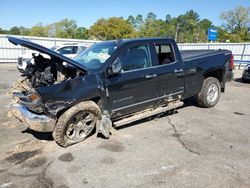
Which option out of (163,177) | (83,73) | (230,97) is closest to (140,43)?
(83,73)

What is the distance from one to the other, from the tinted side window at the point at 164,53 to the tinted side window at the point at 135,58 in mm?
340

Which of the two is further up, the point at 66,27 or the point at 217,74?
the point at 66,27

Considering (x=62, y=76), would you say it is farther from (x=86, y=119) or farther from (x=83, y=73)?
(x=86, y=119)

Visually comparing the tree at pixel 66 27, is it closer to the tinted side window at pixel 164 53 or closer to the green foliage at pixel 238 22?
the green foliage at pixel 238 22

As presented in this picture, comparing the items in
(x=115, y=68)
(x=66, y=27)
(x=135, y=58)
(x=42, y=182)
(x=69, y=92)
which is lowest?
(x=42, y=182)

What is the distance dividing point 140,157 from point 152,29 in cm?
8327

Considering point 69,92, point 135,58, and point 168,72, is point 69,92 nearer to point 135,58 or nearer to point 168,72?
point 135,58

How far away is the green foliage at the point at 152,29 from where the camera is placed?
68.9 metres

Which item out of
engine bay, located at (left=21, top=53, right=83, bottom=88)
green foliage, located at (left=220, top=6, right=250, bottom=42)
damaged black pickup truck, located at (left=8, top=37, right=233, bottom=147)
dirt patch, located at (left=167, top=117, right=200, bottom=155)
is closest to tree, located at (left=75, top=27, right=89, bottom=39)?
green foliage, located at (left=220, top=6, right=250, bottom=42)

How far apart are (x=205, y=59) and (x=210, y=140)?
8.15 ft

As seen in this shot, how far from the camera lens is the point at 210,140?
4.66 meters

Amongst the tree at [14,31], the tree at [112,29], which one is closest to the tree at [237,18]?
the tree at [112,29]

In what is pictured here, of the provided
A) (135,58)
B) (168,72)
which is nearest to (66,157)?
(135,58)

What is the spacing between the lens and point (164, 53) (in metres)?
5.57
